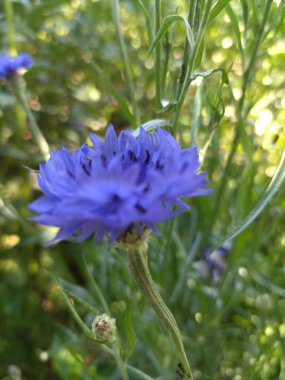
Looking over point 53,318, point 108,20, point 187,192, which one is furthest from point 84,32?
point 187,192

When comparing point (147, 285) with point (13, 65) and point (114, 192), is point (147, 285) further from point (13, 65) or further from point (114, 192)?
point (13, 65)

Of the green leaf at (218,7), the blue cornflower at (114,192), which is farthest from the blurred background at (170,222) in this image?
the blue cornflower at (114,192)

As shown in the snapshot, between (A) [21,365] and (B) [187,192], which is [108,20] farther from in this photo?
(B) [187,192]

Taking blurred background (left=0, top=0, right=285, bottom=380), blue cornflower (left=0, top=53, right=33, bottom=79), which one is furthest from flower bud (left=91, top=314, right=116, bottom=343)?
blue cornflower (left=0, top=53, right=33, bottom=79)

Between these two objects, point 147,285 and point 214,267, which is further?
point 214,267

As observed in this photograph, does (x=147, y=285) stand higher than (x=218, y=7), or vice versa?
(x=218, y=7)

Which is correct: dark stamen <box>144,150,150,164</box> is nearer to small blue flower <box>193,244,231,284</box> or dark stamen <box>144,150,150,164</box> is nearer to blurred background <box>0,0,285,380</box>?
blurred background <box>0,0,285,380</box>

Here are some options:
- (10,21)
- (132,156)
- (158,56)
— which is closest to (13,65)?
(10,21)
